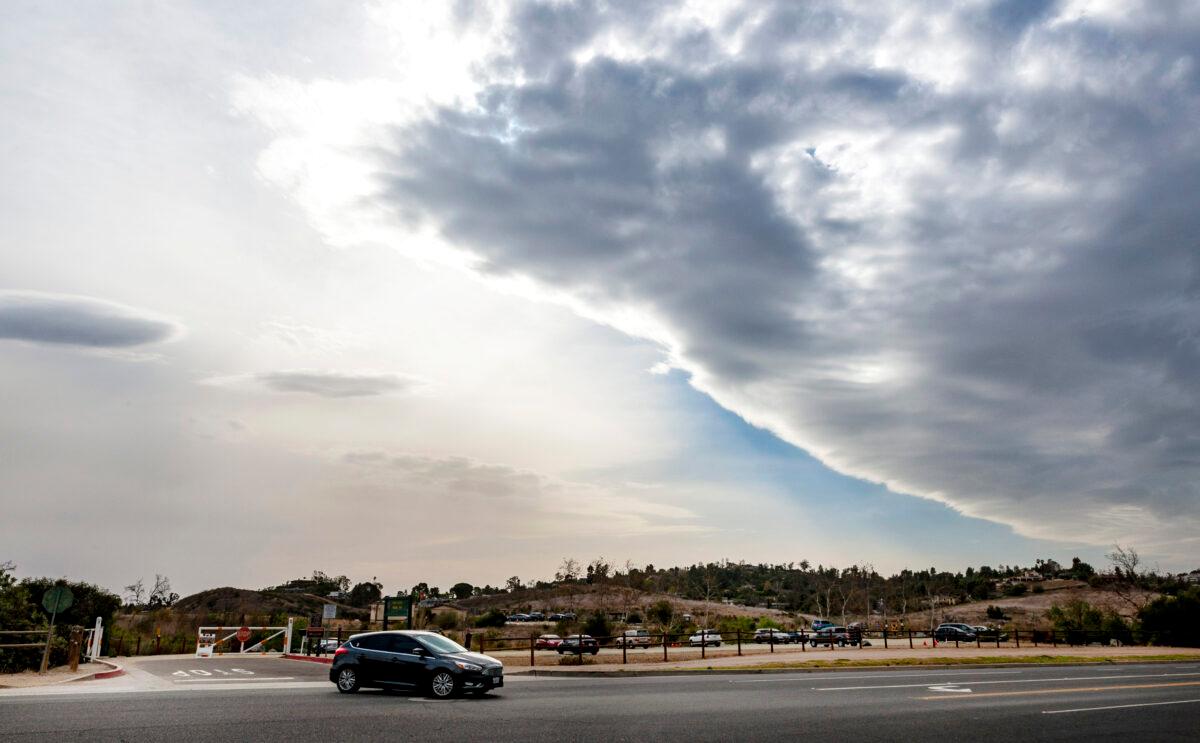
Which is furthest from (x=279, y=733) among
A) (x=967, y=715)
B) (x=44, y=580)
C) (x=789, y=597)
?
(x=789, y=597)

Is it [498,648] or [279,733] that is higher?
[279,733]

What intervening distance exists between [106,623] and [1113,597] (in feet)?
417

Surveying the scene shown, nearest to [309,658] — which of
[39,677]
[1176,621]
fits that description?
[39,677]

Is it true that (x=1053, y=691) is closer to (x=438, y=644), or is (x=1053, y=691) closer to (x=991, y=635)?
(x=438, y=644)

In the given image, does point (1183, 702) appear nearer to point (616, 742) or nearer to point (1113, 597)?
point (616, 742)

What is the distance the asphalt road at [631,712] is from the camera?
12.4 meters

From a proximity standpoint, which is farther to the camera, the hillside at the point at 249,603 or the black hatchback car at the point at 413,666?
the hillside at the point at 249,603

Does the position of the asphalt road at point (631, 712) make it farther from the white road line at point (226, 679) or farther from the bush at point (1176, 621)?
the bush at point (1176, 621)

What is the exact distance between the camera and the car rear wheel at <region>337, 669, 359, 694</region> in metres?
19.8

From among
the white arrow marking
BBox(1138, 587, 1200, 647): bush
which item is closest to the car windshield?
the white arrow marking

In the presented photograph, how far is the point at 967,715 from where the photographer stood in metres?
15.7

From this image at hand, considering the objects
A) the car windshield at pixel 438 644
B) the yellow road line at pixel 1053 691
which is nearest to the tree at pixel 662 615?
the yellow road line at pixel 1053 691

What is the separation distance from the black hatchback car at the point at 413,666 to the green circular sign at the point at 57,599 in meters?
13.2

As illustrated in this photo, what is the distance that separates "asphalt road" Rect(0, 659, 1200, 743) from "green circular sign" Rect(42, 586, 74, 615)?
5.53 m
